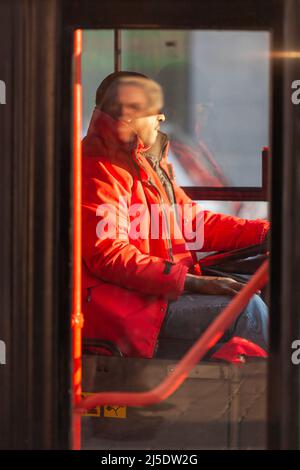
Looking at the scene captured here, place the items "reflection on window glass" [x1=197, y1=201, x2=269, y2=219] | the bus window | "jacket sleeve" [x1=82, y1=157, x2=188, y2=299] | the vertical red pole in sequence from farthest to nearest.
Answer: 1. "reflection on window glass" [x1=197, y1=201, x2=269, y2=219]
2. "jacket sleeve" [x1=82, y1=157, x2=188, y2=299]
3. the bus window
4. the vertical red pole

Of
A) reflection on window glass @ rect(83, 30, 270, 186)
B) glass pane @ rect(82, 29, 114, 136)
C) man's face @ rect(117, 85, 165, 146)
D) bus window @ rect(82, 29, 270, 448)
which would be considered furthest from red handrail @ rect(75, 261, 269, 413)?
glass pane @ rect(82, 29, 114, 136)

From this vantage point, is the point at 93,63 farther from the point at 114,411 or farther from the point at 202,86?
the point at 114,411

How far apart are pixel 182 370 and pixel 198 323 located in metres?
0.26

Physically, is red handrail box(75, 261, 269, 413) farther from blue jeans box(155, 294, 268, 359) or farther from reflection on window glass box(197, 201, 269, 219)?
reflection on window glass box(197, 201, 269, 219)

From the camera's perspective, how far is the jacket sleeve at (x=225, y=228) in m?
2.82

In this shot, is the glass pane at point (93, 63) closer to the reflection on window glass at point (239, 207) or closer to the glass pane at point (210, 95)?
the glass pane at point (210, 95)

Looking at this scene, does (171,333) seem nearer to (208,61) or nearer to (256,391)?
(256,391)

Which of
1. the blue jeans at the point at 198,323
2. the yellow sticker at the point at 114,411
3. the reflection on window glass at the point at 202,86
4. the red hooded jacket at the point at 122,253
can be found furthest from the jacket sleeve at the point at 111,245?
the yellow sticker at the point at 114,411

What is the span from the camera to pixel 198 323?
2.62 metres

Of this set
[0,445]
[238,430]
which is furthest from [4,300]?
[238,430]

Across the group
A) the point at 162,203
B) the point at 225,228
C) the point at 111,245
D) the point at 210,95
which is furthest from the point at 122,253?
the point at 210,95

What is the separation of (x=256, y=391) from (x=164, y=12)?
1153 mm

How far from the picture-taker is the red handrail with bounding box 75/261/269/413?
2283mm

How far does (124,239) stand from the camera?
104 inches
